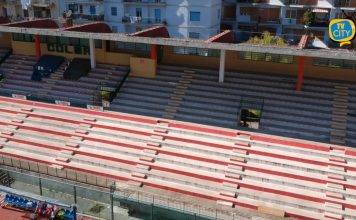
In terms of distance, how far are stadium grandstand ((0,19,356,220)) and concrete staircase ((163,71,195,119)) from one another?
0.35 feet

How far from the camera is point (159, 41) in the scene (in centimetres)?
3234

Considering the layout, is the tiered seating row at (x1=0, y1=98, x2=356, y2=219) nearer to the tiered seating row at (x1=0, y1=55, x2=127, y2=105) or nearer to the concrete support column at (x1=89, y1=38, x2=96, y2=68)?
the tiered seating row at (x1=0, y1=55, x2=127, y2=105)

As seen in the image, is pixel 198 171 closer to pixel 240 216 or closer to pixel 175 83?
pixel 240 216

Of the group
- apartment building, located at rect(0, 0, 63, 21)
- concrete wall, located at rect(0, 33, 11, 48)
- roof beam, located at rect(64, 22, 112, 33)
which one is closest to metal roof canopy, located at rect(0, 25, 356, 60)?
roof beam, located at rect(64, 22, 112, 33)

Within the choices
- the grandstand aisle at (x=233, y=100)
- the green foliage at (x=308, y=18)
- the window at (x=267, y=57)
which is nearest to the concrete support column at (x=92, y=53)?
the grandstand aisle at (x=233, y=100)

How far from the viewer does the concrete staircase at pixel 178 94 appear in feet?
108

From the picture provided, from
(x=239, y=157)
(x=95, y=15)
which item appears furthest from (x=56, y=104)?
(x=95, y=15)

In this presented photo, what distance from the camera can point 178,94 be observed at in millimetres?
34250

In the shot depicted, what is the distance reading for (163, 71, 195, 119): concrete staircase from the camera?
108 feet

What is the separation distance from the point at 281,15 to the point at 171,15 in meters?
16.1

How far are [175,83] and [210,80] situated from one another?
319 cm

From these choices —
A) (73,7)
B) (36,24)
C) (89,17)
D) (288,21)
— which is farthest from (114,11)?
(288,21)

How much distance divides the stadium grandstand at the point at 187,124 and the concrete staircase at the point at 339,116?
0.28 feet

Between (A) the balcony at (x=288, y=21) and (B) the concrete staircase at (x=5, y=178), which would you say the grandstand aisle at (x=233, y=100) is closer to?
(B) the concrete staircase at (x=5, y=178)
